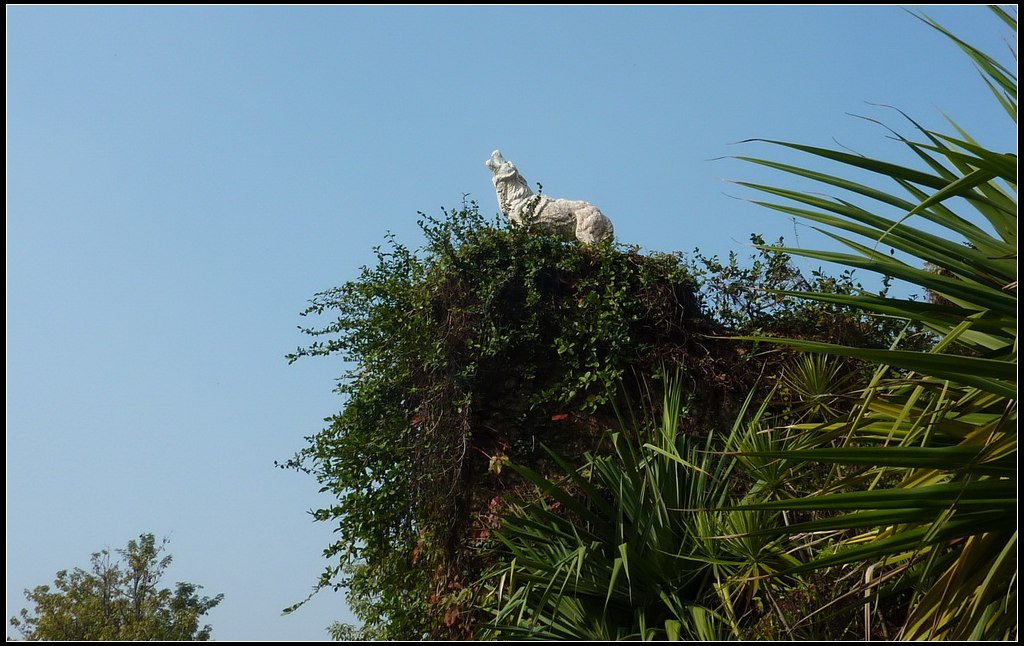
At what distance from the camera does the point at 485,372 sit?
20.6 ft

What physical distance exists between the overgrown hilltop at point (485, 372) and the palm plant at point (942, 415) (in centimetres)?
253

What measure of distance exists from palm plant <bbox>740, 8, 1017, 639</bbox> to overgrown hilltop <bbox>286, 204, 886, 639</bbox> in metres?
2.53

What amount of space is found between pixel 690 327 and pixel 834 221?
9.61 feet

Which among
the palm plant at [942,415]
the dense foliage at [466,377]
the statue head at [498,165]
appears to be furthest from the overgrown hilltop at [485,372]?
the palm plant at [942,415]

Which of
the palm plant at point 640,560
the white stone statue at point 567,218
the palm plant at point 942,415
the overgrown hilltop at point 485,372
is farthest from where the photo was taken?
the white stone statue at point 567,218

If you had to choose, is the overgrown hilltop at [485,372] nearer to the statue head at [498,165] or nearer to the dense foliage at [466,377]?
the dense foliage at [466,377]

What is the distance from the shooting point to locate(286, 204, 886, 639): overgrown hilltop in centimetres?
597

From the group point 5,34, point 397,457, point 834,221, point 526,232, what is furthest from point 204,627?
point 834,221

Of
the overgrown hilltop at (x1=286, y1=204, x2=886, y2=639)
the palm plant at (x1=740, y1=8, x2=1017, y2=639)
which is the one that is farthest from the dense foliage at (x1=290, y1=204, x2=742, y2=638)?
the palm plant at (x1=740, y1=8, x2=1017, y2=639)

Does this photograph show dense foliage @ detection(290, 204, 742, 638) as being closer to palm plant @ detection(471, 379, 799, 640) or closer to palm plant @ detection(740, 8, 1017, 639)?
palm plant @ detection(471, 379, 799, 640)

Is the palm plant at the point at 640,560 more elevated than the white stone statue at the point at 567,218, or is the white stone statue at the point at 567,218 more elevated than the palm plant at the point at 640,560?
the white stone statue at the point at 567,218

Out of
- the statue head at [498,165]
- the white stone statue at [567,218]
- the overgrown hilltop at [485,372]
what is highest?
the statue head at [498,165]

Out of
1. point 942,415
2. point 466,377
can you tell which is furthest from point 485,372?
point 942,415

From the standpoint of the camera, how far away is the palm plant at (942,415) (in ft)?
8.75
